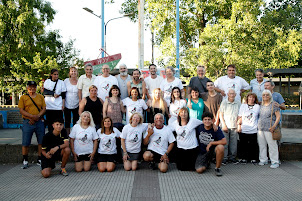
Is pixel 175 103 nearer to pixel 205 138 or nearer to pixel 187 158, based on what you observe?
pixel 205 138

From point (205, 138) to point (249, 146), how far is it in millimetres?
1487

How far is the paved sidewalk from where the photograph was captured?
15.8 ft

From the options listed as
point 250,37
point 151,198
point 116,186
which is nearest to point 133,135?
point 116,186

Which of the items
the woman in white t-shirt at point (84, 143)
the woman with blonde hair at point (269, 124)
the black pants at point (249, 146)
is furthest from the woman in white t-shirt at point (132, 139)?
the woman with blonde hair at point (269, 124)

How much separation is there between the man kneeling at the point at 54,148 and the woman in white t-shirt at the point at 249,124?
154 inches

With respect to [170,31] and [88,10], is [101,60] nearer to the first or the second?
[88,10]

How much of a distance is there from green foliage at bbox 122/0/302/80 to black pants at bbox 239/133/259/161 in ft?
31.4

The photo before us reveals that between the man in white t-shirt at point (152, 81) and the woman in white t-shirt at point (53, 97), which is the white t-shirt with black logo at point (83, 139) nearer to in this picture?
the woman in white t-shirt at point (53, 97)

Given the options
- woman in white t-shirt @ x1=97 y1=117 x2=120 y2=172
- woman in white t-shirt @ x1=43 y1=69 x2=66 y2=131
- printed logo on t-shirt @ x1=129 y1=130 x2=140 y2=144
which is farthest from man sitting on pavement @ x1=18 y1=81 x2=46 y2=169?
printed logo on t-shirt @ x1=129 y1=130 x2=140 y2=144

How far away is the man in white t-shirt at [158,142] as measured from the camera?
650cm

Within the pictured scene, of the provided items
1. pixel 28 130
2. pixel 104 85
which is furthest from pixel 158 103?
pixel 28 130

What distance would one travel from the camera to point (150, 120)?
770cm

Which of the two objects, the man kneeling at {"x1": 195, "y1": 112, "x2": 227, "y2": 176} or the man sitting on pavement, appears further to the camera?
the man sitting on pavement

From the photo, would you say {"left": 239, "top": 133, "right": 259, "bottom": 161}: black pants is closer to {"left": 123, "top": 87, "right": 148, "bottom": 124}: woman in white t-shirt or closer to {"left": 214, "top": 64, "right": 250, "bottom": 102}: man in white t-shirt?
{"left": 214, "top": 64, "right": 250, "bottom": 102}: man in white t-shirt
